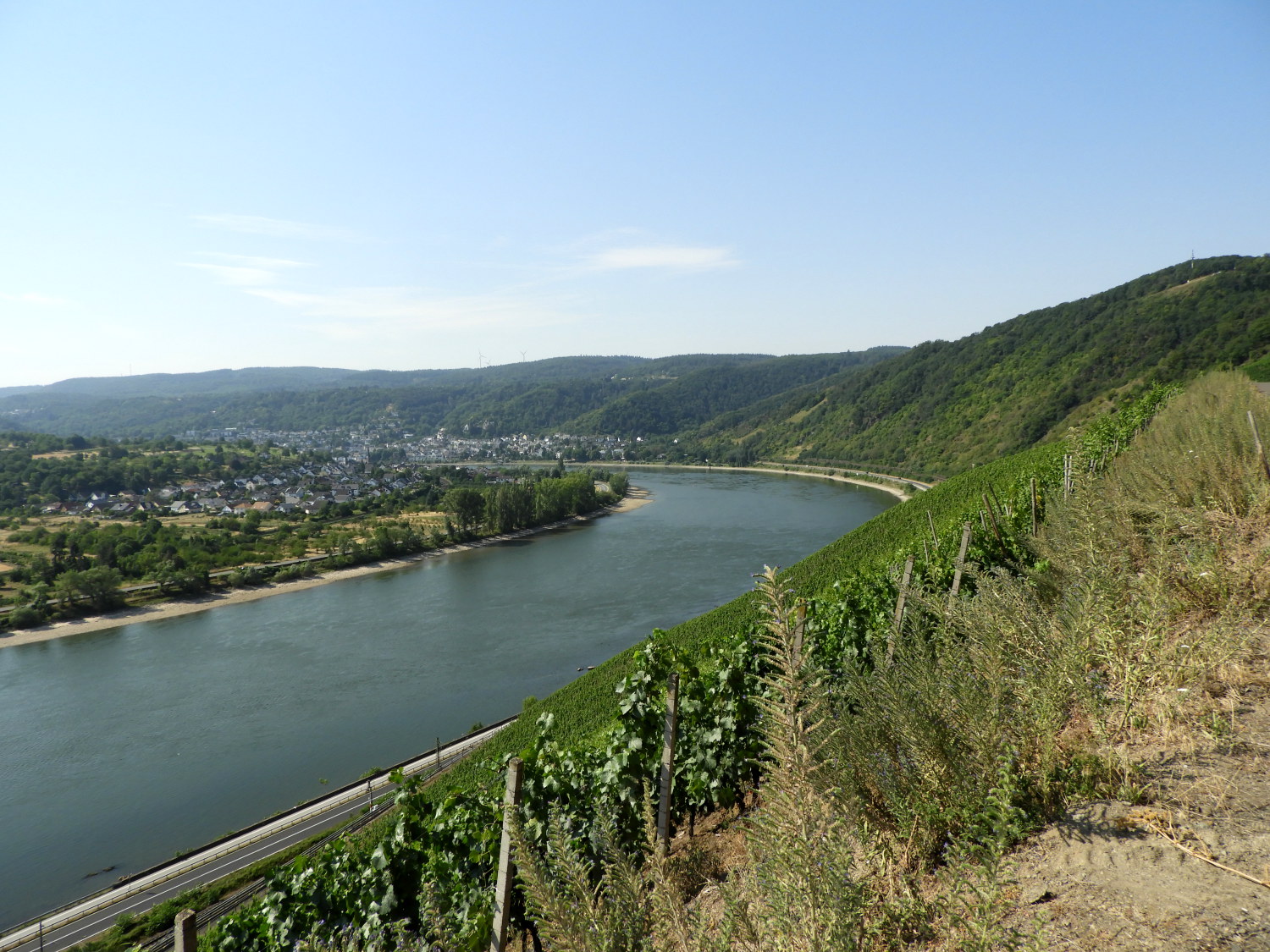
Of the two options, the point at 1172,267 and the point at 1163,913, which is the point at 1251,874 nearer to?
the point at 1163,913

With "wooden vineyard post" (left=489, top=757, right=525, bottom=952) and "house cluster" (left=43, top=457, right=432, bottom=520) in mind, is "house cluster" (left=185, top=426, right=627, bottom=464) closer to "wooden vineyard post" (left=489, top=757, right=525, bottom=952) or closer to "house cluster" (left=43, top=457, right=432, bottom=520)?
"house cluster" (left=43, top=457, right=432, bottom=520)

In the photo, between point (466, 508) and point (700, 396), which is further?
point (700, 396)

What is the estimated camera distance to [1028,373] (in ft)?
198

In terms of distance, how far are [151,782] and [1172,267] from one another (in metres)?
80.8

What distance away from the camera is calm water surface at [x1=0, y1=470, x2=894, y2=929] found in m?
13.5

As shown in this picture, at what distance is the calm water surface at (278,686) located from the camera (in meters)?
13.5

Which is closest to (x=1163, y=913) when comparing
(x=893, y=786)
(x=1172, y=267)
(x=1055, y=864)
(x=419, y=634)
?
(x=1055, y=864)

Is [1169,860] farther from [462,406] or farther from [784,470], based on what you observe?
[462,406]

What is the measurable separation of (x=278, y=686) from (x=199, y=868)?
8.91 m

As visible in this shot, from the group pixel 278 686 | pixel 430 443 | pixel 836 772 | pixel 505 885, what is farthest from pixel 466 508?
pixel 430 443

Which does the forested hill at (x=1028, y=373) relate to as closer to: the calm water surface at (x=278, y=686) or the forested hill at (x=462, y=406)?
the calm water surface at (x=278, y=686)

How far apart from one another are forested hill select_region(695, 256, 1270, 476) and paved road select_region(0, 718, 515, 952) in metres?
34.4

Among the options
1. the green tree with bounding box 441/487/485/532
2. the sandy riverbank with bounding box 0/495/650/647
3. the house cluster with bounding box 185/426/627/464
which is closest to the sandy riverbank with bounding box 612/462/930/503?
the house cluster with bounding box 185/426/627/464

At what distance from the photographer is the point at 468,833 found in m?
3.23
